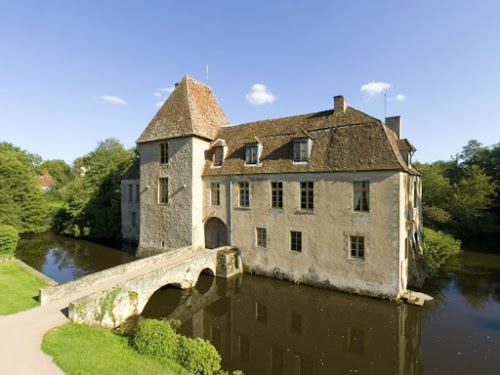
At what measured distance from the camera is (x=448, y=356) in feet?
29.3

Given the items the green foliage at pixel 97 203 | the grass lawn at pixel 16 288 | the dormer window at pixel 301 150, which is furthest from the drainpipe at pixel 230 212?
the green foliage at pixel 97 203

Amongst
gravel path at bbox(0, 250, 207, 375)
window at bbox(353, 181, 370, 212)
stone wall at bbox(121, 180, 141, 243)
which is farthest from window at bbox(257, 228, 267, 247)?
stone wall at bbox(121, 180, 141, 243)

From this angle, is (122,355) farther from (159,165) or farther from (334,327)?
(159,165)

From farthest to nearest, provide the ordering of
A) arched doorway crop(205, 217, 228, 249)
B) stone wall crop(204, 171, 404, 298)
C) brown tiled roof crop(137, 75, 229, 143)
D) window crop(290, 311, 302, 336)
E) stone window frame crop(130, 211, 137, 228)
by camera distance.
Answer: stone window frame crop(130, 211, 137, 228) → arched doorway crop(205, 217, 228, 249) → brown tiled roof crop(137, 75, 229, 143) → stone wall crop(204, 171, 404, 298) → window crop(290, 311, 302, 336)

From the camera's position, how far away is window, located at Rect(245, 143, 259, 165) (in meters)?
17.1

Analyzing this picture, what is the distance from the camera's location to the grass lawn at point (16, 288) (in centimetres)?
988

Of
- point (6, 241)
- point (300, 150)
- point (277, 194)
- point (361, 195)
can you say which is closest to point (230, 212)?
point (277, 194)

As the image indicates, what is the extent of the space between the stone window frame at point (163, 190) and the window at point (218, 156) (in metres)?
4.10

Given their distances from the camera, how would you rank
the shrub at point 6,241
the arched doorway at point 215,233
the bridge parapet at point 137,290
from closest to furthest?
the bridge parapet at point 137,290 < the shrub at point 6,241 < the arched doorway at point 215,233

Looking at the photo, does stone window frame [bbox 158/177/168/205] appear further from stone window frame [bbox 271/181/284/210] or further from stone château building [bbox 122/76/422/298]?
stone window frame [bbox 271/181/284/210]

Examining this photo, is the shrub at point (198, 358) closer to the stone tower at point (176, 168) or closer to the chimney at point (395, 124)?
the stone tower at point (176, 168)

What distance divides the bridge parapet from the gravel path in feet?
2.40

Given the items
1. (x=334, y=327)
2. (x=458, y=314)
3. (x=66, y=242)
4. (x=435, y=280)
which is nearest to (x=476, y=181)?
(x=435, y=280)

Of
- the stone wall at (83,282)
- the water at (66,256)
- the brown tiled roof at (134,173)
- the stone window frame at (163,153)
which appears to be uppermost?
the stone window frame at (163,153)
